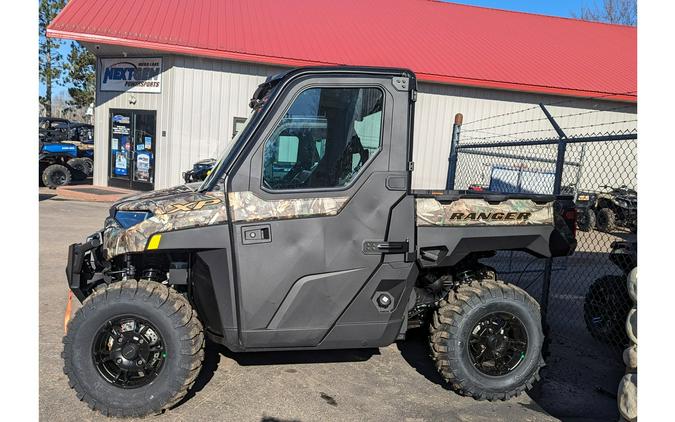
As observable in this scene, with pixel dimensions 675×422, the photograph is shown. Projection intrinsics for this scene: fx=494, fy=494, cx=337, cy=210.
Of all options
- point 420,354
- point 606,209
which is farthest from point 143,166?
point 420,354

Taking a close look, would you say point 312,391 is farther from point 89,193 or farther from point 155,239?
point 89,193

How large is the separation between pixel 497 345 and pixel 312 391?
1.49 meters

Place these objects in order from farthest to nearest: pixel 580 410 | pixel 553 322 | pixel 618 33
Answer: pixel 618 33 < pixel 553 322 < pixel 580 410

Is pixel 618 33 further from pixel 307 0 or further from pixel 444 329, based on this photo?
pixel 444 329

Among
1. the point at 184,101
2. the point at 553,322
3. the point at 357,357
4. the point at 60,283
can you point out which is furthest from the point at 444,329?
the point at 184,101

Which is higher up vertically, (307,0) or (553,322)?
(307,0)

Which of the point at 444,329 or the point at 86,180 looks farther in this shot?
the point at 86,180

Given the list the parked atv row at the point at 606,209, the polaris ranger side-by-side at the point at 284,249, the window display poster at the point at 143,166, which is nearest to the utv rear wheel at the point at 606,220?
the parked atv row at the point at 606,209

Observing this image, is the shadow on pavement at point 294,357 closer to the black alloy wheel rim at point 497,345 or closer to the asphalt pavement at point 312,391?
the asphalt pavement at point 312,391

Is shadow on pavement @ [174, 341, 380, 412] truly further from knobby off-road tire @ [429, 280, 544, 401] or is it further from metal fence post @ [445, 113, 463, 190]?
metal fence post @ [445, 113, 463, 190]

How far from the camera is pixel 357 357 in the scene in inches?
179

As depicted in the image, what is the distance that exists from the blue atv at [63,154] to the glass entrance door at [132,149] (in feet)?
3.45

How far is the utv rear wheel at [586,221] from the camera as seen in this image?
1220 centimetres

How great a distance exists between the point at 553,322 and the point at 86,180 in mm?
17803
